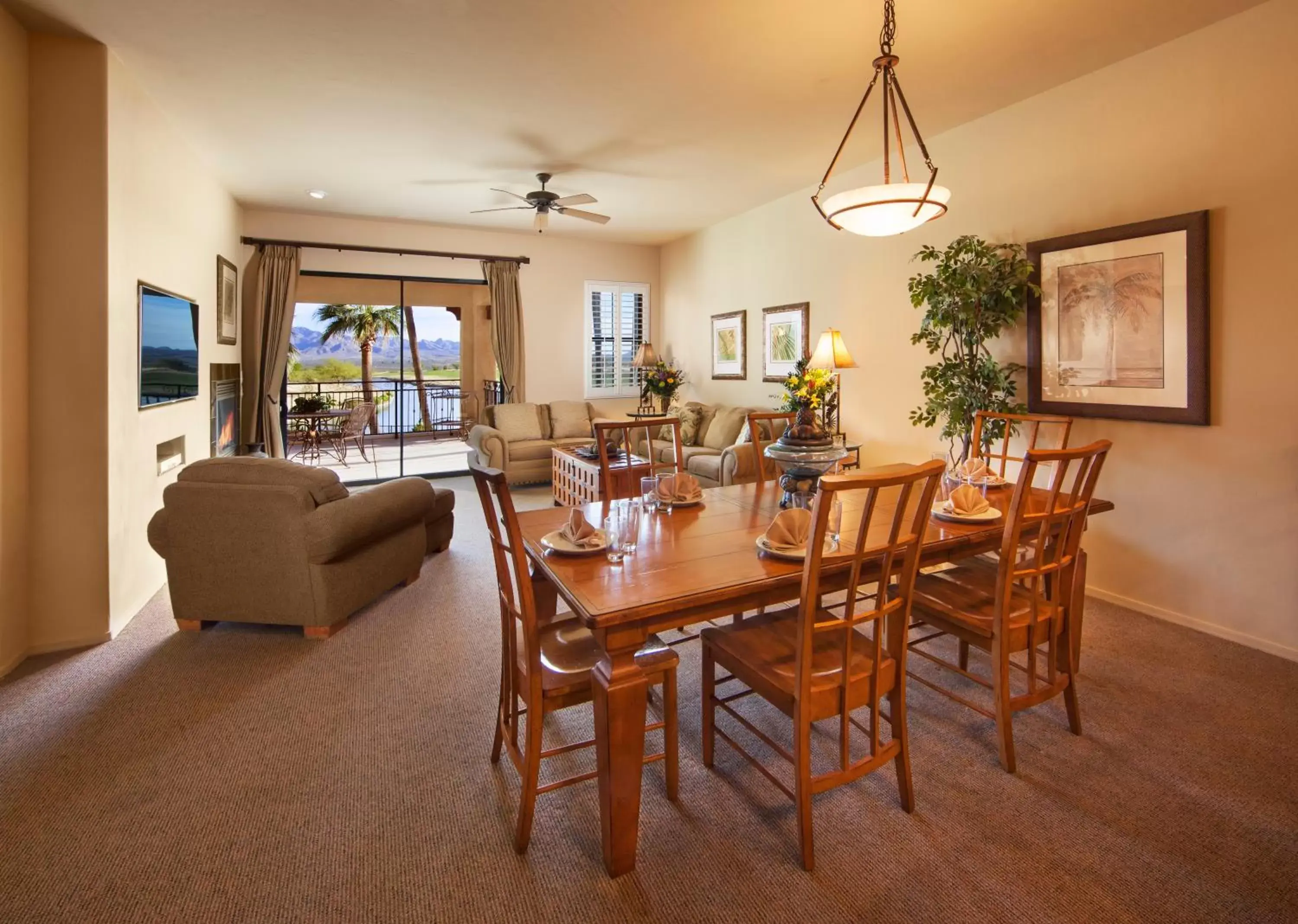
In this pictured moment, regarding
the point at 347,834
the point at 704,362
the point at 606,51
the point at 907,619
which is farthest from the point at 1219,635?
the point at 704,362

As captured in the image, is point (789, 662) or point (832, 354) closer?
point (789, 662)

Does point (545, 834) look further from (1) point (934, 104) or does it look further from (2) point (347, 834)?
(1) point (934, 104)

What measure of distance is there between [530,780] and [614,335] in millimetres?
6739

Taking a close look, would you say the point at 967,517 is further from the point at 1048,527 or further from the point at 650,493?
the point at 650,493

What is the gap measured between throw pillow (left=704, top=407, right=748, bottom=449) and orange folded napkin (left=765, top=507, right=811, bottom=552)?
396cm

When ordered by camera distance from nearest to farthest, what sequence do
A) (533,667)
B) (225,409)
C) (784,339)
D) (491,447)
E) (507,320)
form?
(533,667)
(225,409)
(784,339)
(491,447)
(507,320)

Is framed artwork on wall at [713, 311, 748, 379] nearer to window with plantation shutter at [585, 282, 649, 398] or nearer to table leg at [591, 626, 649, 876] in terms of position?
window with plantation shutter at [585, 282, 649, 398]

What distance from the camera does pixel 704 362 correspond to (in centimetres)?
721

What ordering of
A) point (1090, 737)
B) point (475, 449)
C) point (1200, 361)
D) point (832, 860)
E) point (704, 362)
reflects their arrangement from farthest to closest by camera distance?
point (704, 362), point (475, 449), point (1200, 361), point (1090, 737), point (832, 860)

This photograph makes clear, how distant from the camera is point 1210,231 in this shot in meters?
2.95

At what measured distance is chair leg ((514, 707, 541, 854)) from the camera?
5.58 ft

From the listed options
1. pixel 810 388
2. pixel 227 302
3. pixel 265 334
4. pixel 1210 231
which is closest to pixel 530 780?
pixel 810 388

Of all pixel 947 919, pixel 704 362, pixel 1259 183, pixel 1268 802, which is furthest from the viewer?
pixel 704 362

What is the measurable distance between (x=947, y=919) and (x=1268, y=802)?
1201 mm
